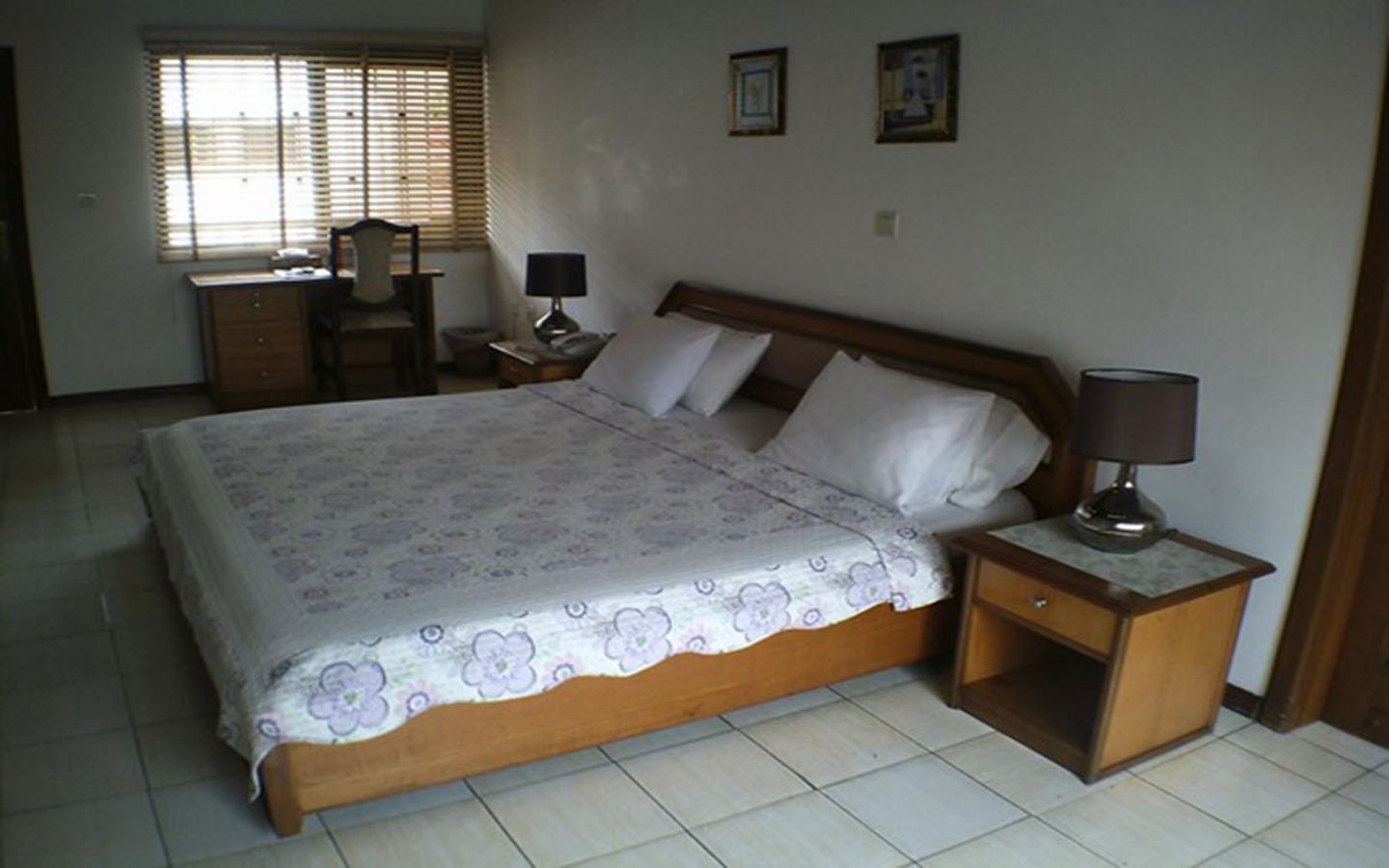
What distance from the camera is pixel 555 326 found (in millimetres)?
5145

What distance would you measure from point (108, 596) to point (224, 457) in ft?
1.85

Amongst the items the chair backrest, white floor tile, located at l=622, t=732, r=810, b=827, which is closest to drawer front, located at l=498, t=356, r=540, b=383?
the chair backrest

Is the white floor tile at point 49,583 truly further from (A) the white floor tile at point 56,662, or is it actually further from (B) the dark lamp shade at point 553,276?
(B) the dark lamp shade at point 553,276


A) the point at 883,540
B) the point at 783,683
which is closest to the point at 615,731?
the point at 783,683

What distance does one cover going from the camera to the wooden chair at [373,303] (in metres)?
5.70

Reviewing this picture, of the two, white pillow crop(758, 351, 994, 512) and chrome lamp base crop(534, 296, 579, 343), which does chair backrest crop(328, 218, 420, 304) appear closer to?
chrome lamp base crop(534, 296, 579, 343)

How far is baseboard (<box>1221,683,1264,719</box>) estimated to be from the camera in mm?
2844

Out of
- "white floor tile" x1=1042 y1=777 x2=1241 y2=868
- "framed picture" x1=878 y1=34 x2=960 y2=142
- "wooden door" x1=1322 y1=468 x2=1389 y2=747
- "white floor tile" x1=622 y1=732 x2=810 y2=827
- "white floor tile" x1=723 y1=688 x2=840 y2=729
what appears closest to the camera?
"white floor tile" x1=1042 y1=777 x2=1241 y2=868

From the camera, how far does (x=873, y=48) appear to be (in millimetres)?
3648

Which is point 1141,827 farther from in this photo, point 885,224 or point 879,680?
point 885,224

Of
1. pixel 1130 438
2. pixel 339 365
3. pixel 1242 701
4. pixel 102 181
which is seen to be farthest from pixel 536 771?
pixel 102 181

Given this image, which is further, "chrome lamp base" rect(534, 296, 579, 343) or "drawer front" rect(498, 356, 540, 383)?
"chrome lamp base" rect(534, 296, 579, 343)

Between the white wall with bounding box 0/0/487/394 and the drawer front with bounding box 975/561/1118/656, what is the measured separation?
484cm

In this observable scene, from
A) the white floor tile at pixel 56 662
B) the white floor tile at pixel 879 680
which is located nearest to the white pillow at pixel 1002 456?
the white floor tile at pixel 879 680
